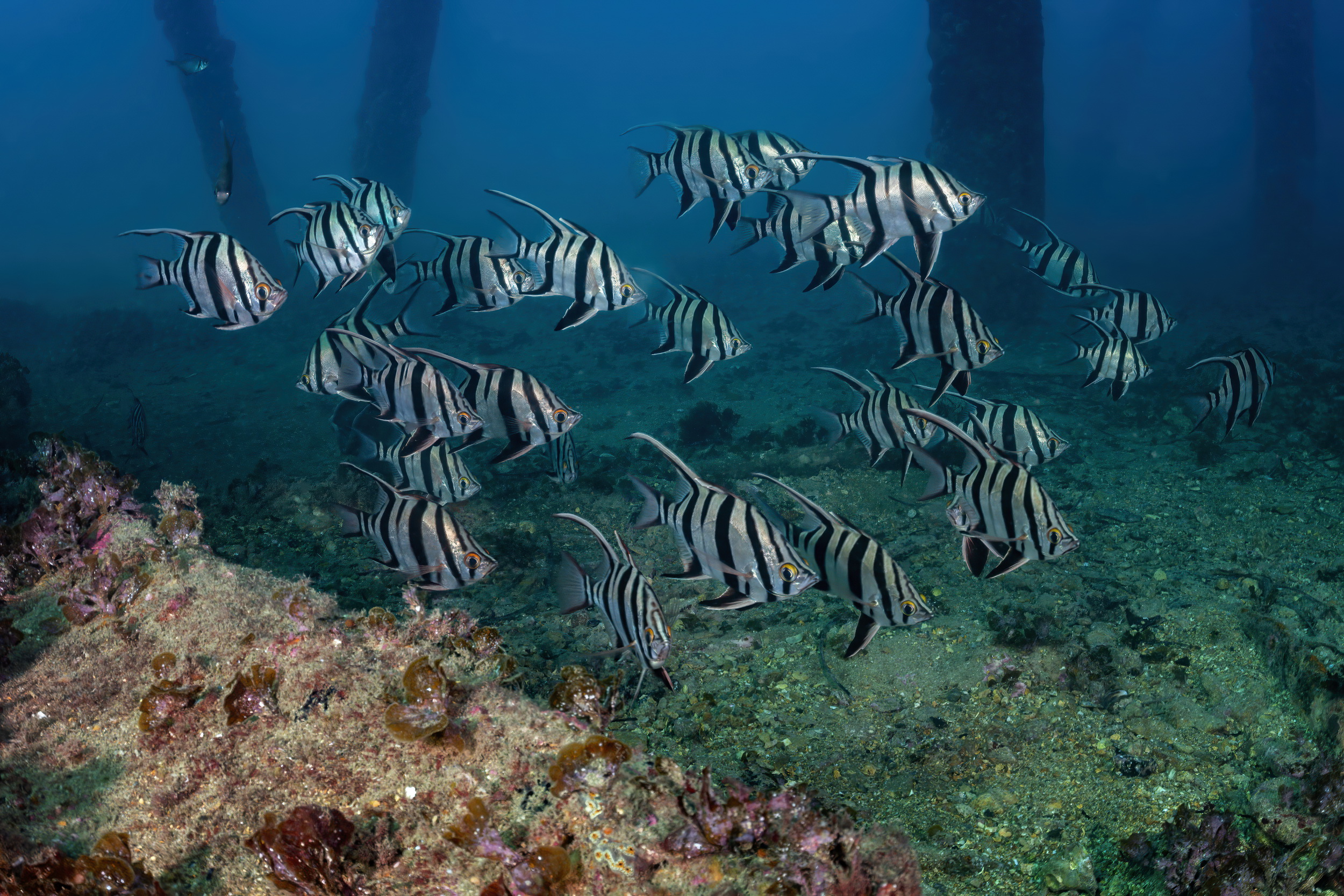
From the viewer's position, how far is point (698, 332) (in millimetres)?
5008

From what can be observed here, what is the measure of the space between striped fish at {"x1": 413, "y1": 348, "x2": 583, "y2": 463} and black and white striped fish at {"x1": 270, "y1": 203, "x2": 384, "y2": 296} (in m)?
0.95

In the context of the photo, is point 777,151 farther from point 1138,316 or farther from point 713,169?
point 1138,316

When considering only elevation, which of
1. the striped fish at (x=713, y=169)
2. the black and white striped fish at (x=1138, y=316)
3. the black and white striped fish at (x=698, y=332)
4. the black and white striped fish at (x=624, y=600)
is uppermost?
the striped fish at (x=713, y=169)

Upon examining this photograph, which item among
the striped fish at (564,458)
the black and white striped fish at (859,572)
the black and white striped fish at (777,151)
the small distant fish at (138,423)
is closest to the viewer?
the black and white striped fish at (859,572)

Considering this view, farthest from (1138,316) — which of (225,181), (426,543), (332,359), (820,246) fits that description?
(225,181)

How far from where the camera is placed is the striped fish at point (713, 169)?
455 cm

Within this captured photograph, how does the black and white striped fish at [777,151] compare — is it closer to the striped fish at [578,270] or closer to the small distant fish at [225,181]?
the striped fish at [578,270]

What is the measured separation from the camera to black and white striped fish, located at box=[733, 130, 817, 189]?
15.7ft

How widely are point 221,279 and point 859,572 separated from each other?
3955mm

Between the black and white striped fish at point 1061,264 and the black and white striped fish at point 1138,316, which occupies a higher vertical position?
the black and white striped fish at point 1061,264

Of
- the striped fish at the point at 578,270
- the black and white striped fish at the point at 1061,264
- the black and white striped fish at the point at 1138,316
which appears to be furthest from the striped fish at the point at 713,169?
the black and white striped fish at the point at 1138,316

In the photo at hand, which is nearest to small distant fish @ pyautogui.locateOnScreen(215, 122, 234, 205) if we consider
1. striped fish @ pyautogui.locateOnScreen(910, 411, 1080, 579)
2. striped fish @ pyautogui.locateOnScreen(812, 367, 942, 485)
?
striped fish @ pyautogui.locateOnScreen(812, 367, 942, 485)

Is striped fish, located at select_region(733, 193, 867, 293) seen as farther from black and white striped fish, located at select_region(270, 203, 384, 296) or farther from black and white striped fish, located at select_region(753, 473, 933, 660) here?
black and white striped fish, located at select_region(270, 203, 384, 296)

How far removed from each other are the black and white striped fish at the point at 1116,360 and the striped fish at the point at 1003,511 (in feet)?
9.95
